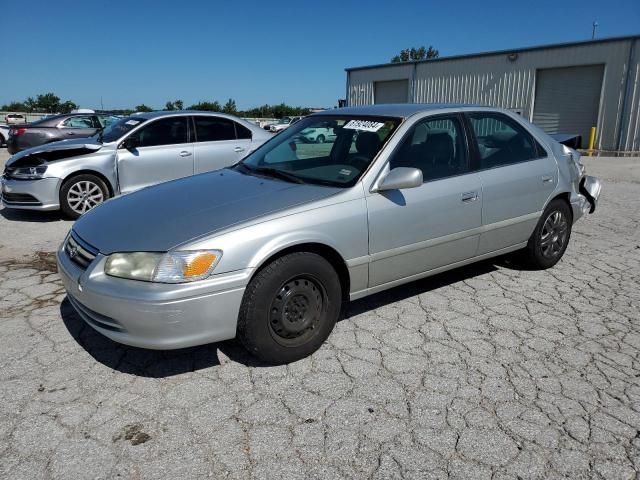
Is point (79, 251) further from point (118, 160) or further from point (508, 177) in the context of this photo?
point (118, 160)

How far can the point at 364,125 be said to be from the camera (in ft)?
12.8

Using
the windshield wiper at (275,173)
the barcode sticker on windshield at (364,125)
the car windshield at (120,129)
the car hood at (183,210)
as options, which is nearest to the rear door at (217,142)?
the car windshield at (120,129)

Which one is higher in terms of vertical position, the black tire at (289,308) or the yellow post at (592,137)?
the black tire at (289,308)

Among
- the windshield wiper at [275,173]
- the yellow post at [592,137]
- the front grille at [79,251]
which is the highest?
the windshield wiper at [275,173]

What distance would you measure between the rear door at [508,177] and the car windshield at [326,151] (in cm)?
91

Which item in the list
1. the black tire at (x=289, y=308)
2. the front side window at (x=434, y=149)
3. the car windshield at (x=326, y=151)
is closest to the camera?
the black tire at (x=289, y=308)

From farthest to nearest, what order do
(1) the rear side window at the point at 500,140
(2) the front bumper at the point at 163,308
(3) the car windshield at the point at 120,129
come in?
(3) the car windshield at the point at 120,129 < (1) the rear side window at the point at 500,140 < (2) the front bumper at the point at 163,308

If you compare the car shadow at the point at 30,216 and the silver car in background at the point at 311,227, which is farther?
the car shadow at the point at 30,216

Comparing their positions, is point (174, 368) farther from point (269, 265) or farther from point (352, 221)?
point (352, 221)

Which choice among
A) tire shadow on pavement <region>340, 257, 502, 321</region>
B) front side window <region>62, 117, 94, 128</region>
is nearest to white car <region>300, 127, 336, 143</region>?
tire shadow on pavement <region>340, 257, 502, 321</region>

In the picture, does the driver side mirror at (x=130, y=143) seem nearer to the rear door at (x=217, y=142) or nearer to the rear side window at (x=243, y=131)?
the rear door at (x=217, y=142)

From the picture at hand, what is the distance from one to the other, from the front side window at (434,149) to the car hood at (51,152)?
16.3 feet

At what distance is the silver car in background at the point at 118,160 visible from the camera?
6859 millimetres

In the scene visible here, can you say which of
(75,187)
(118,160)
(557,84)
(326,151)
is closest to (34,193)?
(75,187)
